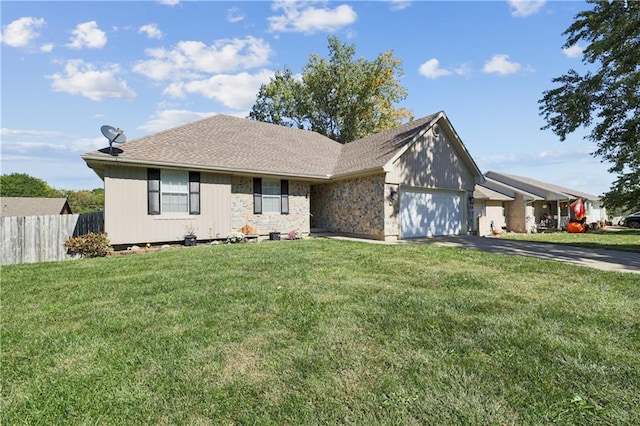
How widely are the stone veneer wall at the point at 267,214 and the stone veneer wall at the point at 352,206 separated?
1.35 m

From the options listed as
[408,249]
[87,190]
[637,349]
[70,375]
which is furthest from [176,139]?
[87,190]

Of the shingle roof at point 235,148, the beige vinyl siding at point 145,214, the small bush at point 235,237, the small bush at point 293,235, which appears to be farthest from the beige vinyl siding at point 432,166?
the beige vinyl siding at point 145,214

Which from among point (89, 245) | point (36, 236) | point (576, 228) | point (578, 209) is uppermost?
point (578, 209)

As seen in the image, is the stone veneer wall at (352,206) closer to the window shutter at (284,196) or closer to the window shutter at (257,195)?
the window shutter at (284,196)

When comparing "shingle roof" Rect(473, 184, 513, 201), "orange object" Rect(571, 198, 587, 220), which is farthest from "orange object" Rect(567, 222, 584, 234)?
"shingle roof" Rect(473, 184, 513, 201)

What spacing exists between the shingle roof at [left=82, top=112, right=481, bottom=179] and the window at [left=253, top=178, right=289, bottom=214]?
2.71 ft

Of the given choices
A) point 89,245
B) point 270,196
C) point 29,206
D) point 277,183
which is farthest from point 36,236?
point 29,206

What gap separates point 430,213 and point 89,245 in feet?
44.5

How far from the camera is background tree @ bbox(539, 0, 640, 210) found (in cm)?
1116

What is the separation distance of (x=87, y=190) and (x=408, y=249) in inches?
2557

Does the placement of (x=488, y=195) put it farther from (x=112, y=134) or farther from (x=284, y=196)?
(x=112, y=134)

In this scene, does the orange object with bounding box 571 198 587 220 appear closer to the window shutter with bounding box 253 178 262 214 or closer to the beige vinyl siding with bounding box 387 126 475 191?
the beige vinyl siding with bounding box 387 126 475 191

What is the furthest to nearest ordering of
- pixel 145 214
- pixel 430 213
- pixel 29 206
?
pixel 29 206 < pixel 430 213 < pixel 145 214

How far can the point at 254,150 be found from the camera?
14227mm
